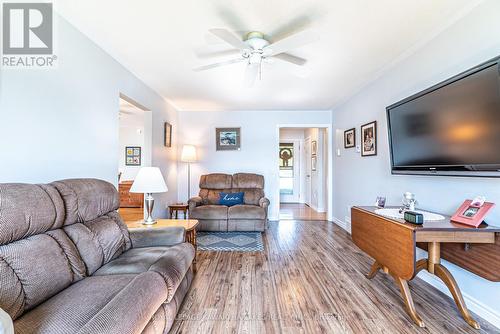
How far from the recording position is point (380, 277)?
2416 millimetres

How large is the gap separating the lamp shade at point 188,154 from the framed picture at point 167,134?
30cm

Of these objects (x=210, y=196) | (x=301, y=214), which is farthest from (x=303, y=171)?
(x=210, y=196)

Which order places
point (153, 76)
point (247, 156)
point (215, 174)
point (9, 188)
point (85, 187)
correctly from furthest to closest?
point (247, 156), point (215, 174), point (153, 76), point (85, 187), point (9, 188)

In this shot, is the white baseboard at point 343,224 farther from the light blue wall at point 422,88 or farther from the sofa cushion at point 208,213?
the sofa cushion at point 208,213

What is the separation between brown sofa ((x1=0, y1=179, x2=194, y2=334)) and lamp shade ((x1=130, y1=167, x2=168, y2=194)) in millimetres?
460

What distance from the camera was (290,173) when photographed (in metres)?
7.68

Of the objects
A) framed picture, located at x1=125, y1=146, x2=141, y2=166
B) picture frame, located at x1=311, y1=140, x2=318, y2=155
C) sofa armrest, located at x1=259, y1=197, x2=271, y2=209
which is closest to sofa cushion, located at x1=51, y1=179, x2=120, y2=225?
sofa armrest, located at x1=259, y1=197, x2=271, y2=209

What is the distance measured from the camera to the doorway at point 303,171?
5.93m

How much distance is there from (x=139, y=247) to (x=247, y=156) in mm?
3315

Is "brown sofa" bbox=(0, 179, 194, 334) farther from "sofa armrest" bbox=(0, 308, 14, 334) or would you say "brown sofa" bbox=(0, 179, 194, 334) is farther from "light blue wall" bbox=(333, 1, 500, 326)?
"light blue wall" bbox=(333, 1, 500, 326)

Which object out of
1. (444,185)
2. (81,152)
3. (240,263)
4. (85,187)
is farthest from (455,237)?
(81,152)

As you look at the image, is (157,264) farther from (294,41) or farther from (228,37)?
(294,41)

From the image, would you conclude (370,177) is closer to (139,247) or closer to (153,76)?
(139,247)

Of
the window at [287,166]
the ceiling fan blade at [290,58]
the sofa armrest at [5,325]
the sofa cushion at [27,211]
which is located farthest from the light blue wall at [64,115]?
the window at [287,166]
